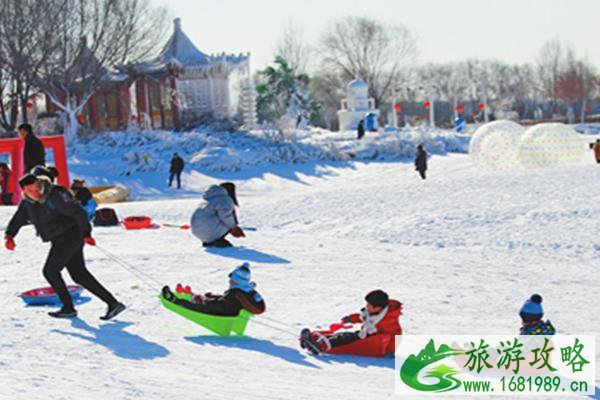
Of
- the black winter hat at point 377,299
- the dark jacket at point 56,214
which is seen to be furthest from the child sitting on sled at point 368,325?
the dark jacket at point 56,214

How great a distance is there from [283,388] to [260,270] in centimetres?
495

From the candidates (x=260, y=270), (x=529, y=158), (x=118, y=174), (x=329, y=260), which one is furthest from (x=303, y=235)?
(x=118, y=174)

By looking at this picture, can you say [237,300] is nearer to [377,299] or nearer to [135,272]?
[377,299]

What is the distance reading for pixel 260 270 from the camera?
11.1 m

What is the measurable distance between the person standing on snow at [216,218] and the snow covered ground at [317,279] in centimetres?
27

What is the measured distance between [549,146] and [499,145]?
4.46 feet

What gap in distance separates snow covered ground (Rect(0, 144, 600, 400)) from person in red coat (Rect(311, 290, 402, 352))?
0.15 meters

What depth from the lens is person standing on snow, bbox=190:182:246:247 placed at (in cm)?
1234

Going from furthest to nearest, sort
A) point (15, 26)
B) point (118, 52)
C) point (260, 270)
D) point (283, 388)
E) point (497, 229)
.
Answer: point (118, 52), point (15, 26), point (497, 229), point (260, 270), point (283, 388)

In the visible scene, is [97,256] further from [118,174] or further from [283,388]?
[118,174]

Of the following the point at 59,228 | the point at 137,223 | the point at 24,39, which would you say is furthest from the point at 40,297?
the point at 24,39

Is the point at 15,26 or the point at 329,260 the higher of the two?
the point at 15,26

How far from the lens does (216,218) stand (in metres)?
12.5

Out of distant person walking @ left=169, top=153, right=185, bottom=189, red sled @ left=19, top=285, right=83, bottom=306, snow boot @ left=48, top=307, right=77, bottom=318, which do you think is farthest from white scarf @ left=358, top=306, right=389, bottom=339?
distant person walking @ left=169, top=153, right=185, bottom=189
